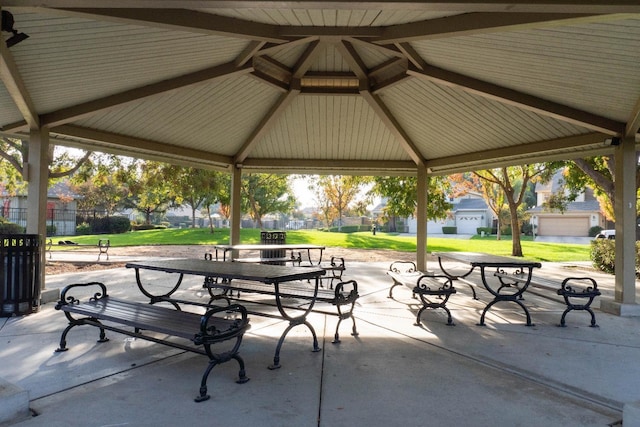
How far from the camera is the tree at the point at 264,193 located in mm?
29250

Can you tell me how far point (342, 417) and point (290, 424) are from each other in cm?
40

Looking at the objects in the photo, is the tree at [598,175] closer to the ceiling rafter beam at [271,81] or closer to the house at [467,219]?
the ceiling rafter beam at [271,81]

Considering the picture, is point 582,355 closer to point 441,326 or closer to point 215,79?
point 441,326

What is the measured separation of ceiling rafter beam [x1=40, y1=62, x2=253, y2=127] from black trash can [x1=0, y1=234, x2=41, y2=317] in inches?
87.0

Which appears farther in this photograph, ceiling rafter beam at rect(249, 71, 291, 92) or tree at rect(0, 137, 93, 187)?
tree at rect(0, 137, 93, 187)

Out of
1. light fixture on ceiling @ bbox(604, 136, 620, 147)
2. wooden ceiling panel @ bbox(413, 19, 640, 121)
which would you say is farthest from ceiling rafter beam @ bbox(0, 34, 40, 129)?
light fixture on ceiling @ bbox(604, 136, 620, 147)

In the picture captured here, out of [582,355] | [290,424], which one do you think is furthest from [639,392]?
[290,424]

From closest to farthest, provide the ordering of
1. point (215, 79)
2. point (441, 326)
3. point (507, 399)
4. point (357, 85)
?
1. point (507, 399)
2. point (441, 326)
3. point (215, 79)
4. point (357, 85)

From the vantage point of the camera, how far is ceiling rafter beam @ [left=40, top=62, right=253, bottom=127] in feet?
21.2

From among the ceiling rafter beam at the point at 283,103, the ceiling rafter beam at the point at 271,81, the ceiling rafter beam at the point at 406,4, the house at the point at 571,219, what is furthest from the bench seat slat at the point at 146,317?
the house at the point at 571,219

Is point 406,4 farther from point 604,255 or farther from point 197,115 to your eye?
point 604,255

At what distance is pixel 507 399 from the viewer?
3314mm

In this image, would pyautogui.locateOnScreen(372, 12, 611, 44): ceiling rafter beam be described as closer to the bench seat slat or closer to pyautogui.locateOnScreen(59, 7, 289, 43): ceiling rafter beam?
pyautogui.locateOnScreen(59, 7, 289, 43): ceiling rafter beam

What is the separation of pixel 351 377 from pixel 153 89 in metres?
5.45
